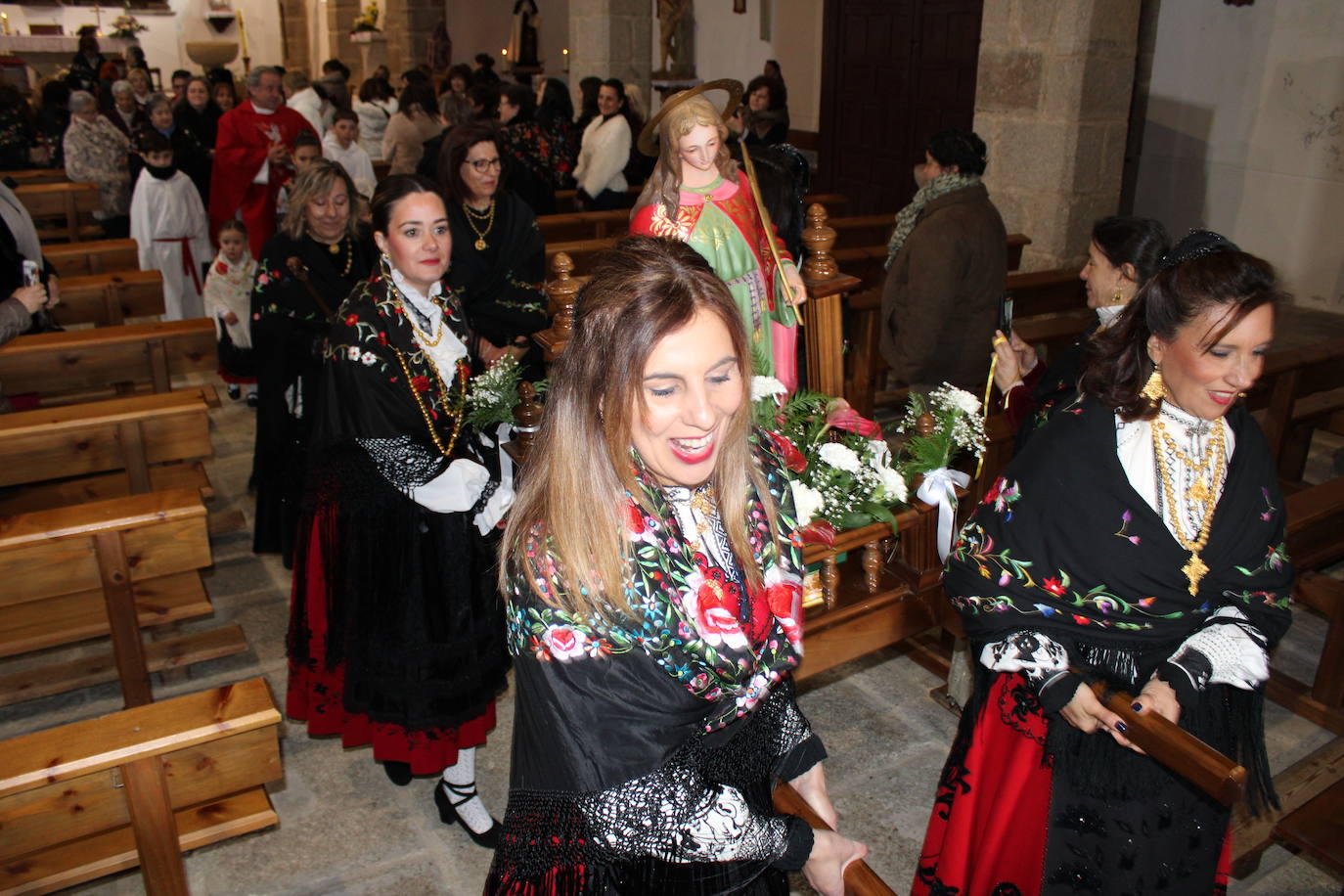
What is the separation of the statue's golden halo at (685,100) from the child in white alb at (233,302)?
2961mm

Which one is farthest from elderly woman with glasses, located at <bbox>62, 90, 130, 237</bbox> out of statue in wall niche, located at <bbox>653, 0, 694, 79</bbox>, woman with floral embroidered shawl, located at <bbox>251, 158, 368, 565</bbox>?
statue in wall niche, located at <bbox>653, 0, 694, 79</bbox>

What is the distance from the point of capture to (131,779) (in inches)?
74.8

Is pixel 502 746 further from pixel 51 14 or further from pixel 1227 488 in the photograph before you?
pixel 51 14

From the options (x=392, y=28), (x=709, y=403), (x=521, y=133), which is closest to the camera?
(x=709, y=403)

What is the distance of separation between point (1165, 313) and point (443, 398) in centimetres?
176

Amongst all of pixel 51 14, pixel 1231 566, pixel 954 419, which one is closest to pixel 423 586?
pixel 954 419

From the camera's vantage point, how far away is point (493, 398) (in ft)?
8.96

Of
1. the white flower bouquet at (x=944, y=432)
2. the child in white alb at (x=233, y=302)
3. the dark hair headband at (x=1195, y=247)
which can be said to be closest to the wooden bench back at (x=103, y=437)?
the child in white alb at (x=233, y=302)

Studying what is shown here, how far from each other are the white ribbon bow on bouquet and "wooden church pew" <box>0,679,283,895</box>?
155cm

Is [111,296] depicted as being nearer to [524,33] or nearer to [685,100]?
[685,100]

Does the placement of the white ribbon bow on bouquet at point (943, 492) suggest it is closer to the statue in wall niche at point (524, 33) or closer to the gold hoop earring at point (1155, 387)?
the gold hoop earring at point (1155, 387)

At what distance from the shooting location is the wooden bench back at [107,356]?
3980mm

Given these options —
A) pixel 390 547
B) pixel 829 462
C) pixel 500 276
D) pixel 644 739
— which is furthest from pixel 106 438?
pixel 644 739

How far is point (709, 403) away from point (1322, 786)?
261 cm
